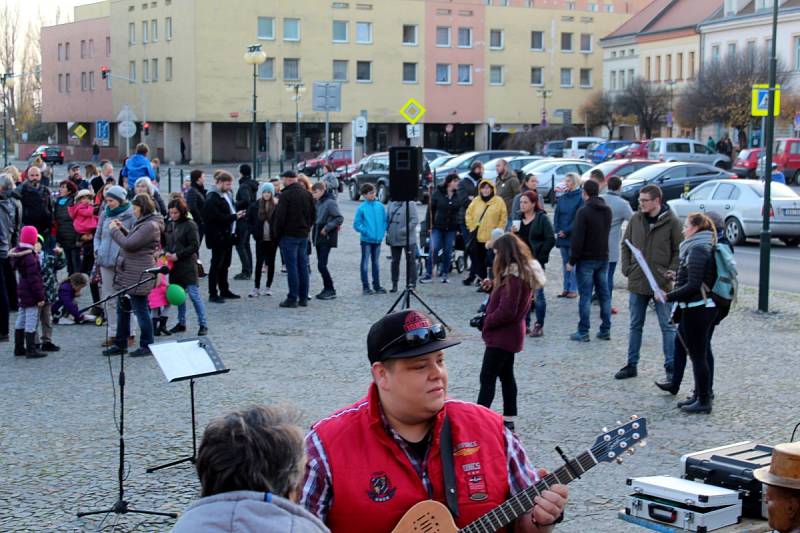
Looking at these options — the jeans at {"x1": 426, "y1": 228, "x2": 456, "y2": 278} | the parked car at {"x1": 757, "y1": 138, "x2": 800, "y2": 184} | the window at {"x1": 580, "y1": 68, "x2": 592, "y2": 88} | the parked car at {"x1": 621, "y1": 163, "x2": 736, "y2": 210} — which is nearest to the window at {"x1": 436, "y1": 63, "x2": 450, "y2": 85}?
the window at {"x1": 580, "y1": 68, "x2": 592, "y2": 88}

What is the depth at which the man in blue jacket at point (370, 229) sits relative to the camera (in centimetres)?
1761

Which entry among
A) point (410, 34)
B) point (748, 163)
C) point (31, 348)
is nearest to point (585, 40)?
point (410, 34)

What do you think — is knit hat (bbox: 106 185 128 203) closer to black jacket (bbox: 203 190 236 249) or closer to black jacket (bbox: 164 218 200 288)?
black jacket (bbox: 164 218 200 288)

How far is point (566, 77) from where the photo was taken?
89.3 metres

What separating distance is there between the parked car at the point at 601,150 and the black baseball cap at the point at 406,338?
51393mm

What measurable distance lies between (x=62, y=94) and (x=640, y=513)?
320ft

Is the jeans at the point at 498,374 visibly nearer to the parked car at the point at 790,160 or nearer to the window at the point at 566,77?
the parked car at the point at 790,160

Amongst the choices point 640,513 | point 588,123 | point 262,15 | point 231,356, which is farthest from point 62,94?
point 640,513

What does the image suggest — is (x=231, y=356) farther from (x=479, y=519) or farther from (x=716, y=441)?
(x=479, y=519)

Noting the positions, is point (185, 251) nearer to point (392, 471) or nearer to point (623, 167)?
point (392, 471)

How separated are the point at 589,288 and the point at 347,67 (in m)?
67.7

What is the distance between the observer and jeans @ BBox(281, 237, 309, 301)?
52.9 ft

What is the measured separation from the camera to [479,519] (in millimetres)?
3697

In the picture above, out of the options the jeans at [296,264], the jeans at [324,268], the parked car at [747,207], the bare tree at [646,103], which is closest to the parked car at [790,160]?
the parked car at [747,207]
